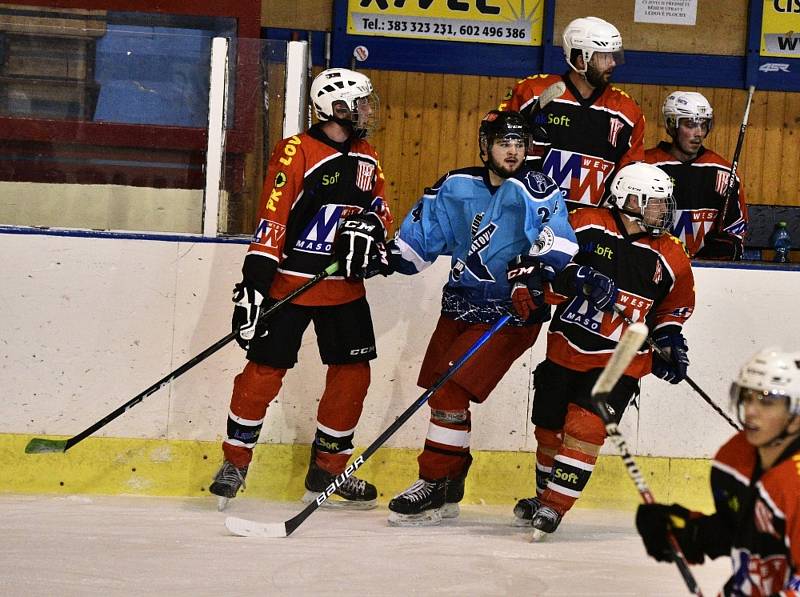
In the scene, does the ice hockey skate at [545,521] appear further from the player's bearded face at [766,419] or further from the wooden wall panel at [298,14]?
the wooden wall panel at [298,14]

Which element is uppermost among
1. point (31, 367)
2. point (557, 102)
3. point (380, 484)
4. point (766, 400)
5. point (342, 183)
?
point (557, 102)

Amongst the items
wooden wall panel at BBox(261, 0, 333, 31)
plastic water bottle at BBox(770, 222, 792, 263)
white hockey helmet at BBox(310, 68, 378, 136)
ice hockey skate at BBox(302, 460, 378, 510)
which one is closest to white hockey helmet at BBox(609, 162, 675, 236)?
white hockey helmet at BBox(310, 68, 378, 136)

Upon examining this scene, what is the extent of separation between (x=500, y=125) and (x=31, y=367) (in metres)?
1.65

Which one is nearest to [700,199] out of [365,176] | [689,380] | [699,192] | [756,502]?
[699,192]

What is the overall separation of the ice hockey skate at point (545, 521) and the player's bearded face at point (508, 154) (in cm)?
96

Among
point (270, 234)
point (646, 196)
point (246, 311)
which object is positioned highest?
point (646, 196)

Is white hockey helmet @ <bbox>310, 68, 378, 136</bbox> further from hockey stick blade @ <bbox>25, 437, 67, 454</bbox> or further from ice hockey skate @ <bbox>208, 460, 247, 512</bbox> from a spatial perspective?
hockey stick blade @ <bbox>25, 437, 67, 454</bbox>

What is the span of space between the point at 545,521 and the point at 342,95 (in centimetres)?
138

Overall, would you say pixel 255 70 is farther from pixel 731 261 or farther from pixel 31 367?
pixel 731 261

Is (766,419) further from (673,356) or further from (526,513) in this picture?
(526,513)

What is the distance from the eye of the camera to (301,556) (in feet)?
11.4

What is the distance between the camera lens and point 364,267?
3934 mm

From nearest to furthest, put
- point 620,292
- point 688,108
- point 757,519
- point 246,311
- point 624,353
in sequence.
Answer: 1. point 757,519
2. point 624,353
3. point 620,292
4. point 246,311
5. point 688,108

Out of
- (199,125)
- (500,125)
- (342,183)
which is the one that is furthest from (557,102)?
(199,125)
